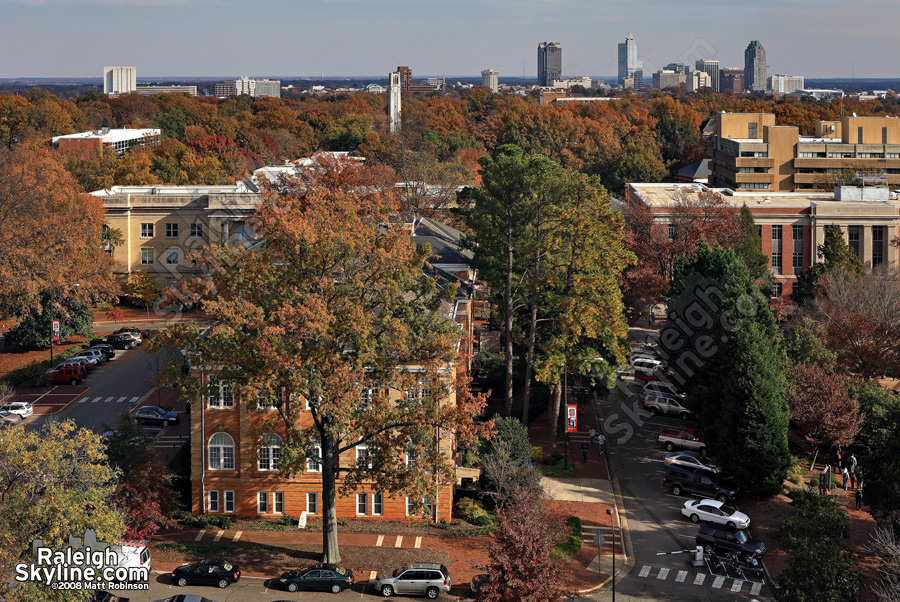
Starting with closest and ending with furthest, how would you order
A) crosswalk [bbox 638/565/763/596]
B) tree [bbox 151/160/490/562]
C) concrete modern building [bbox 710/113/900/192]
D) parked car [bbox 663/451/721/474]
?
tree [bbox 151/160/490/562] < crosswalk [bbox 638/565/763/596] < parked car [bbox 663/451/721/474] < concrete modern building [bbox 710/113/900/192]

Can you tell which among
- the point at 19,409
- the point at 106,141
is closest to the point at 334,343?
Result: the point at 19,409

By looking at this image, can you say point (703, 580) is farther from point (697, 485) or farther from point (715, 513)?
point (697, 485)

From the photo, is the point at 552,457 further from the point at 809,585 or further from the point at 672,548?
the point at 809,585

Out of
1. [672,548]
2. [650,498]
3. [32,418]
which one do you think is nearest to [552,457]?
[650,498]

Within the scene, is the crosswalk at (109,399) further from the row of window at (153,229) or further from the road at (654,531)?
the row of window at (153,229)

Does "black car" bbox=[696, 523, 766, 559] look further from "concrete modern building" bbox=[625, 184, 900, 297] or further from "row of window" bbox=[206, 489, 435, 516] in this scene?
"concrete modern building" bbox=[625, 184, 900, 297]

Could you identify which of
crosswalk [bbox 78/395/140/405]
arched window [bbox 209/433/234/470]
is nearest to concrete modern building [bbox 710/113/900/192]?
crosswalk [bbox 78/395/140/405]
